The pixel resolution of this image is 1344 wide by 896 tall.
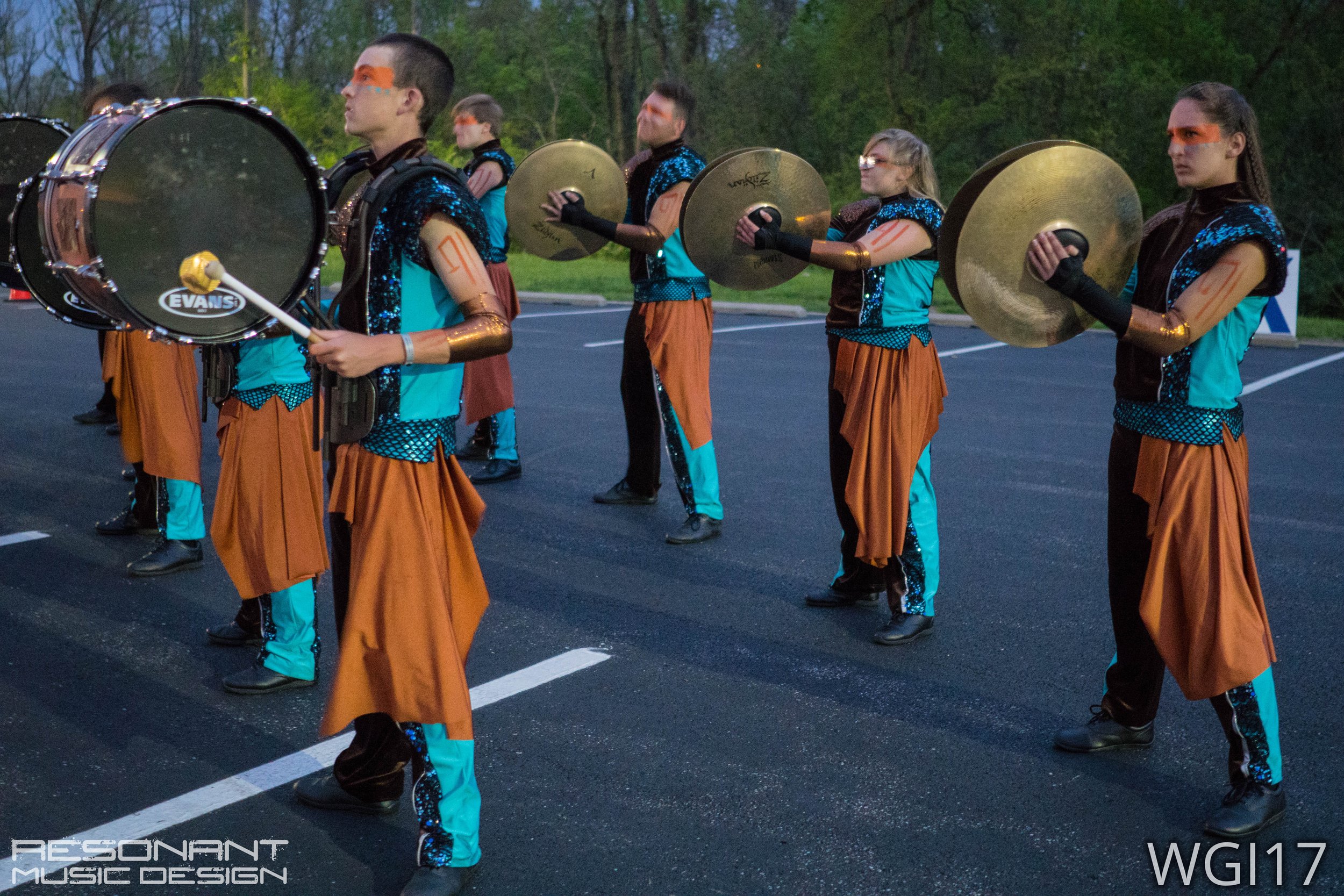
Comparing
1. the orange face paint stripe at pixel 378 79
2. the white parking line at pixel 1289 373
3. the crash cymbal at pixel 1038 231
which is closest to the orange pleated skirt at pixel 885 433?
the crash cymbal at pixel 1038 231

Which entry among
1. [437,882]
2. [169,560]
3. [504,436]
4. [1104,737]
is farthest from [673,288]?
[437,882]

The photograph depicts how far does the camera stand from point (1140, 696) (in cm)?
408

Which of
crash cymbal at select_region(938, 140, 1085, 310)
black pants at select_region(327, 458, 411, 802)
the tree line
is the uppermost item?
the tree line

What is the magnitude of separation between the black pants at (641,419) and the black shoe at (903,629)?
2.37 metres

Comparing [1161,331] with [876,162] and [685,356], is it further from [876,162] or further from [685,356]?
[685,356]

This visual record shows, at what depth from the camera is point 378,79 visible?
315 cm

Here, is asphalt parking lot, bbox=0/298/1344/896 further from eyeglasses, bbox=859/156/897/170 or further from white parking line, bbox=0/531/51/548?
eyeglasses, bbox=859/156/897/170

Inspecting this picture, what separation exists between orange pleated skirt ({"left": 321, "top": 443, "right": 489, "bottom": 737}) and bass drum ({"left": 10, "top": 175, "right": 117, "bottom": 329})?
6.00 feet

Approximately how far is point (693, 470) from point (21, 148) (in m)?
3.24

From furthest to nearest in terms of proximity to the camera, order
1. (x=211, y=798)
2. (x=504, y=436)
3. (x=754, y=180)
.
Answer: (x=504, y=436) → (x=754, y=180) → (x=211, y=798)

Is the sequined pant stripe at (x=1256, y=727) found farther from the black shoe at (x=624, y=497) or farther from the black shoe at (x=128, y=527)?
the black shoe at (x=128, y=527)

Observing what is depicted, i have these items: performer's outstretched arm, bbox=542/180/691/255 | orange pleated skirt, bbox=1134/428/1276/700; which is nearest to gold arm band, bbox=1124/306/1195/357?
orange pleated skirt, bbox=1134/428/1276/700

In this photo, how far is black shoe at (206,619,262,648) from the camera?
4977 millimetres

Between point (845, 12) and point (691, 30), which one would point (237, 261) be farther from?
point (691, 30)
